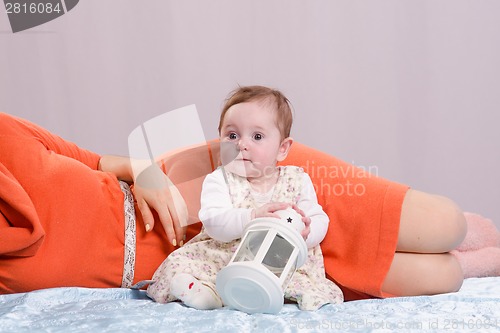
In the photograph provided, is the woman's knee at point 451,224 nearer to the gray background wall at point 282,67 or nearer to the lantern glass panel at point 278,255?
the lantern glass panel at point 278,255

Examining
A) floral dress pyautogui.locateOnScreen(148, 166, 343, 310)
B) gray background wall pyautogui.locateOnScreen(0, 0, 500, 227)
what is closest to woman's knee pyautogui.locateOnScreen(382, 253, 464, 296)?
floral dress pyautogui.locateOnScreen(148, 166, 343, 310)

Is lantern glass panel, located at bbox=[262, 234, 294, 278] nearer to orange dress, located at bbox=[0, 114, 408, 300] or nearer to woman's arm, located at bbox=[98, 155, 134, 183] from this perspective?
orange dress, located at bbox=[0, 114, 408, 300]

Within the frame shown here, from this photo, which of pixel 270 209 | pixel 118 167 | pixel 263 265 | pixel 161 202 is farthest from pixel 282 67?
pixel 263 265

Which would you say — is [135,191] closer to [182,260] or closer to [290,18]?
[182,260]

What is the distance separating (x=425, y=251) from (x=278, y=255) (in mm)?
440

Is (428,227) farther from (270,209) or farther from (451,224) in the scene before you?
(270,209)

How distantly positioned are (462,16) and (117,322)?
88.2 inches

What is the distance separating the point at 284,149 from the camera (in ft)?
5.24

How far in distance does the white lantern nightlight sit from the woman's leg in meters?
0.34

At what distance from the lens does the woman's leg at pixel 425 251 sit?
154 cm

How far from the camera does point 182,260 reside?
1457 mm

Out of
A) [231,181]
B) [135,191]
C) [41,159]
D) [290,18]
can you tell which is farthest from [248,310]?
[290,18]

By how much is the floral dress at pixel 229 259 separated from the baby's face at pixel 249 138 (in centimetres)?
4

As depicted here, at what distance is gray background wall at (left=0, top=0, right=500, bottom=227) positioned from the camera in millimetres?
2916
